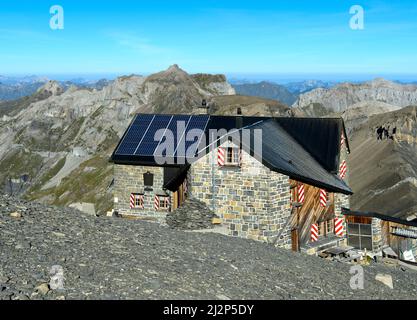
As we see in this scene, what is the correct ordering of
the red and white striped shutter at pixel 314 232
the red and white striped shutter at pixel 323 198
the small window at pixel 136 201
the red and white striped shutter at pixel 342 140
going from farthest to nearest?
1. the red and white striped shutter at pixel 342 140
2. the small window at pixel 136 201
3. the red and white striped shutter at pixel 323 198
4. the red and white striped shutter at pixel 314 232

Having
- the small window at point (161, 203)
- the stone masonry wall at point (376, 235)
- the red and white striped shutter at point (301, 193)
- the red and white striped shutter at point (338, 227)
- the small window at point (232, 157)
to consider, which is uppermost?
the small window at point (232, 157)

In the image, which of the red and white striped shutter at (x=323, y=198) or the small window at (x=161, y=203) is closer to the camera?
the red and white striped shutter at (x=323, y=198)

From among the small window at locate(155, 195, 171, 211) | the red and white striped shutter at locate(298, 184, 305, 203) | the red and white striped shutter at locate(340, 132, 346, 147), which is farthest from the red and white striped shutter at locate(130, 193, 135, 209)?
the red and white striped shutter at locate(340, 132, 346, 147)

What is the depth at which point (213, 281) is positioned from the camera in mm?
15219

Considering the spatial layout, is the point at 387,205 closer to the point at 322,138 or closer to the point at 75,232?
the point at 322,138

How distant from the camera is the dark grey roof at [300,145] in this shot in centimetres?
3088

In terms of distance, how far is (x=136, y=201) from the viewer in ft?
118

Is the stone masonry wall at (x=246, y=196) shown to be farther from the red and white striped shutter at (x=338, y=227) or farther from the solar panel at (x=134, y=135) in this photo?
the solar panel at (x=134, y=135)

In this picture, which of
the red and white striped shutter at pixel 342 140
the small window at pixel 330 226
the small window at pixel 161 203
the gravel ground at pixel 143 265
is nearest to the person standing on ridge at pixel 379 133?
the red and white striped shutter at pixel 342 140

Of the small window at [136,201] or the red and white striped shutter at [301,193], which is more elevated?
the red and white striped shutter at [301,193]

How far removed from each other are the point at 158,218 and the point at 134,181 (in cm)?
303

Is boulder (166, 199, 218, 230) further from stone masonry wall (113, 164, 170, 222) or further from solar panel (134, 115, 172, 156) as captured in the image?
Result: solar panel (134, 115, 172, 156)

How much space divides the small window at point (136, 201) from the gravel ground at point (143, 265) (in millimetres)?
12924
